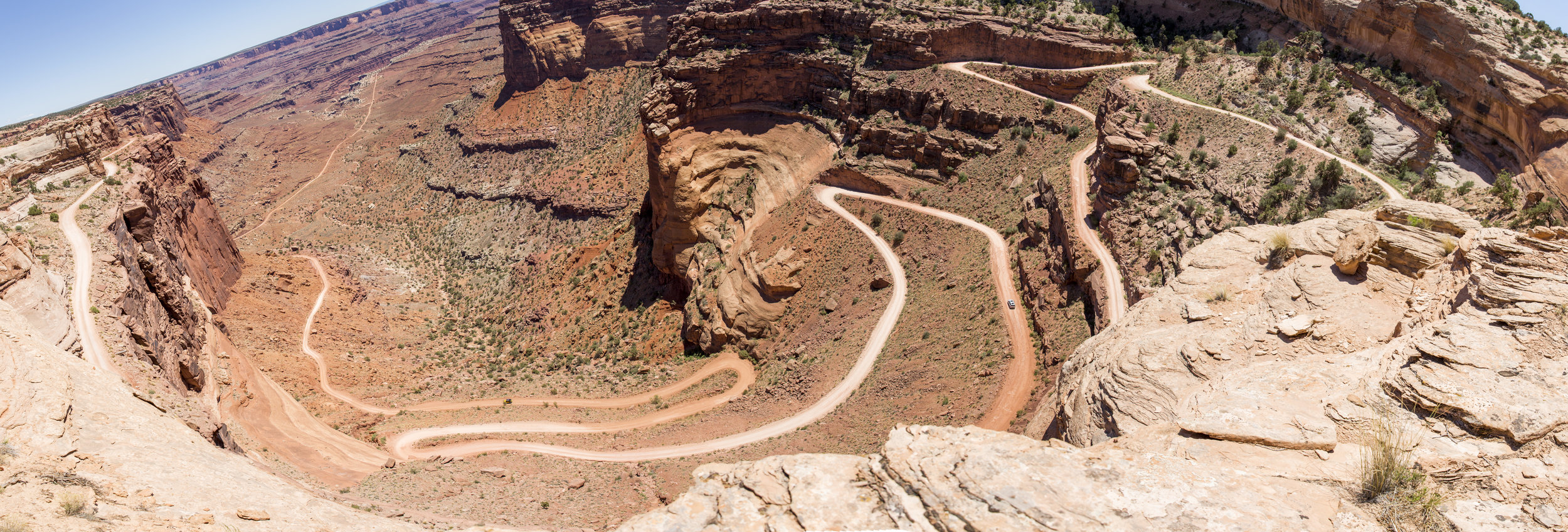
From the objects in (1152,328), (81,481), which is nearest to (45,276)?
(81,481)

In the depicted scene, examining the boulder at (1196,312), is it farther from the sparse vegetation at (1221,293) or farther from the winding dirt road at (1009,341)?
the winding dirt road at (1009,341)

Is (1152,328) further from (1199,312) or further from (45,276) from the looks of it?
(45,276)

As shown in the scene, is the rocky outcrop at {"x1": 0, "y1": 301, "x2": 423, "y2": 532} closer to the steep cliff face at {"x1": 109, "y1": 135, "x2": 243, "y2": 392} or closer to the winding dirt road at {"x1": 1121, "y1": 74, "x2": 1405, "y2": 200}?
the steep cliff face at {"x1": 109, "y1": 135, "x2": 243, "y2": 392}

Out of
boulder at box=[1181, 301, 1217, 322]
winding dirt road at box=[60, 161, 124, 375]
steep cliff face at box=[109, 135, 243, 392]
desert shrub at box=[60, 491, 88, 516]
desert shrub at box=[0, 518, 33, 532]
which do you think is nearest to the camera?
desert shrub at box=[0, 518, 33, 532]

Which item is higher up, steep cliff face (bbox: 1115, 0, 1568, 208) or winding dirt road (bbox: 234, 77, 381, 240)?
steep cliff face (bbox: 1115, 0, 1568, 208)

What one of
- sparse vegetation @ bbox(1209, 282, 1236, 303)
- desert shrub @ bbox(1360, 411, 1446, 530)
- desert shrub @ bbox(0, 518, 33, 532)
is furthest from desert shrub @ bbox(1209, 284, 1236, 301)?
desert shrub @ bbox(0, 518, 33, 532)

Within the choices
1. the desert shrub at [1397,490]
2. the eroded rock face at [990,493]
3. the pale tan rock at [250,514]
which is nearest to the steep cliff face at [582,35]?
the pale tan rock at [250,514]
